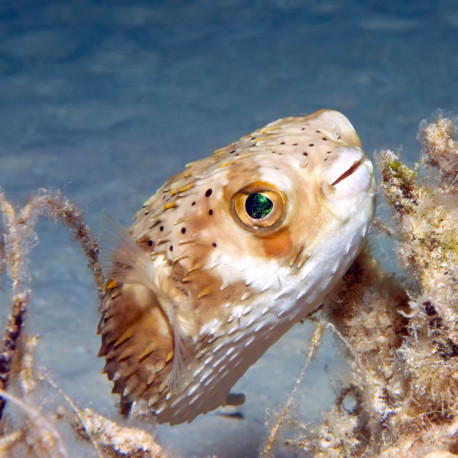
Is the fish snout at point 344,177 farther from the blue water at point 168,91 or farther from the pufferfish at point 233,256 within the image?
the blue water at point 168,91

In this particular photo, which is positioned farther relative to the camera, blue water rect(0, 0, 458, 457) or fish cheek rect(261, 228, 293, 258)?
blue water rect(0, 0, 458, 457)

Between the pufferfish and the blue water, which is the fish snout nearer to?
the pufferfish

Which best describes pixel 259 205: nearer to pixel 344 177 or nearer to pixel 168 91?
pixel 344 177

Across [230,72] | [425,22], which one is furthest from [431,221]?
[425,22]

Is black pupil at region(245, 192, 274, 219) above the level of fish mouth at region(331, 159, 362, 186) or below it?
below

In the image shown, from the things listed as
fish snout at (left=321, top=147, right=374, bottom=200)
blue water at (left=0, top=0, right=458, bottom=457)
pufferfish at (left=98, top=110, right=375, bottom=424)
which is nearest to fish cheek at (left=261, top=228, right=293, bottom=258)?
pufferfish at (left=98, top=110, right=375, bottom=424)

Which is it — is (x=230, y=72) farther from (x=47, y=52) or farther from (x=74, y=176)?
(x=74, y=176)
